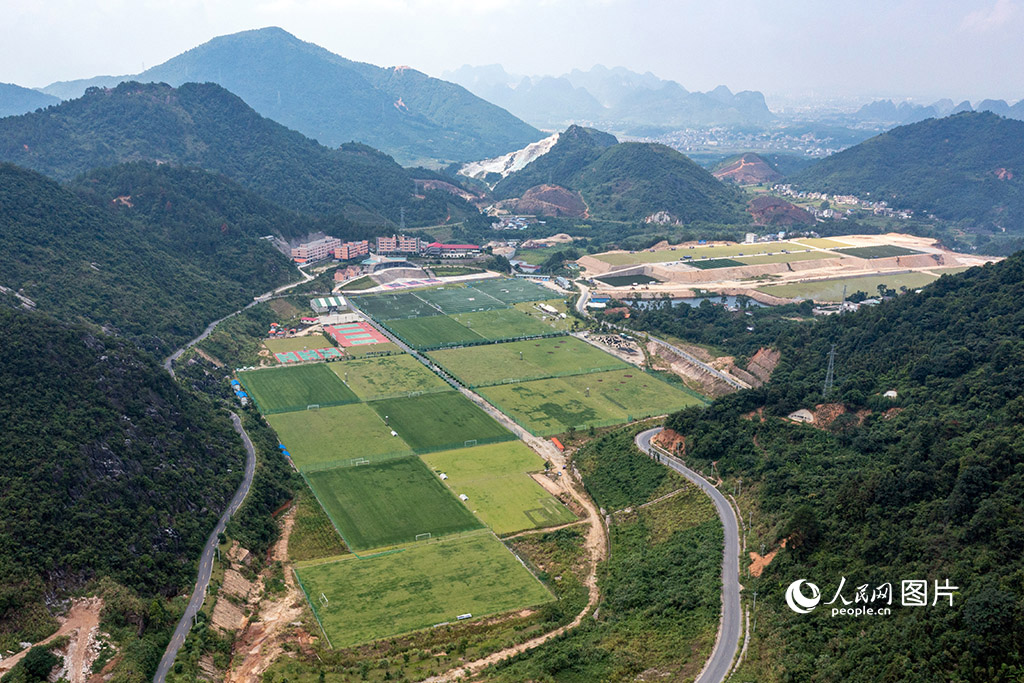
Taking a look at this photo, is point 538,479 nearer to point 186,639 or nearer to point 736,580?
point 736,580

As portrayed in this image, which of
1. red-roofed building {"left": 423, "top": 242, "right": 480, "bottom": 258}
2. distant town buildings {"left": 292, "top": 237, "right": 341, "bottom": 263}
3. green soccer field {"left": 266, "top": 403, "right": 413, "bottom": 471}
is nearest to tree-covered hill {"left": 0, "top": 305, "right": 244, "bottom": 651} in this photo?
green soccer field {"left": 266, "top": 403, "right": 413, "bottom": 471}

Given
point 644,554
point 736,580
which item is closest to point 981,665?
point 736,580

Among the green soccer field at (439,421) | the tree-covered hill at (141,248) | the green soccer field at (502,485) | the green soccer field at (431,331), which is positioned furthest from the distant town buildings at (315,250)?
the green soccer field at (502,485)

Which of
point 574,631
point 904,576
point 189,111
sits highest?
point 189,111

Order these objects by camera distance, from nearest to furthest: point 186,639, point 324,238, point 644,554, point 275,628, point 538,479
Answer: point 186,639 → point 275,628 → point 644,554 → point 538,479 → point 324,238

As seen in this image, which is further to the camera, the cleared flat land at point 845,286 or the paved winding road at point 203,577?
the cleared flat land at point 845,286

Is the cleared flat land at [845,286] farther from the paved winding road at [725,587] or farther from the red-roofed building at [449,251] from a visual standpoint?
the paved winding road at [725,587]
